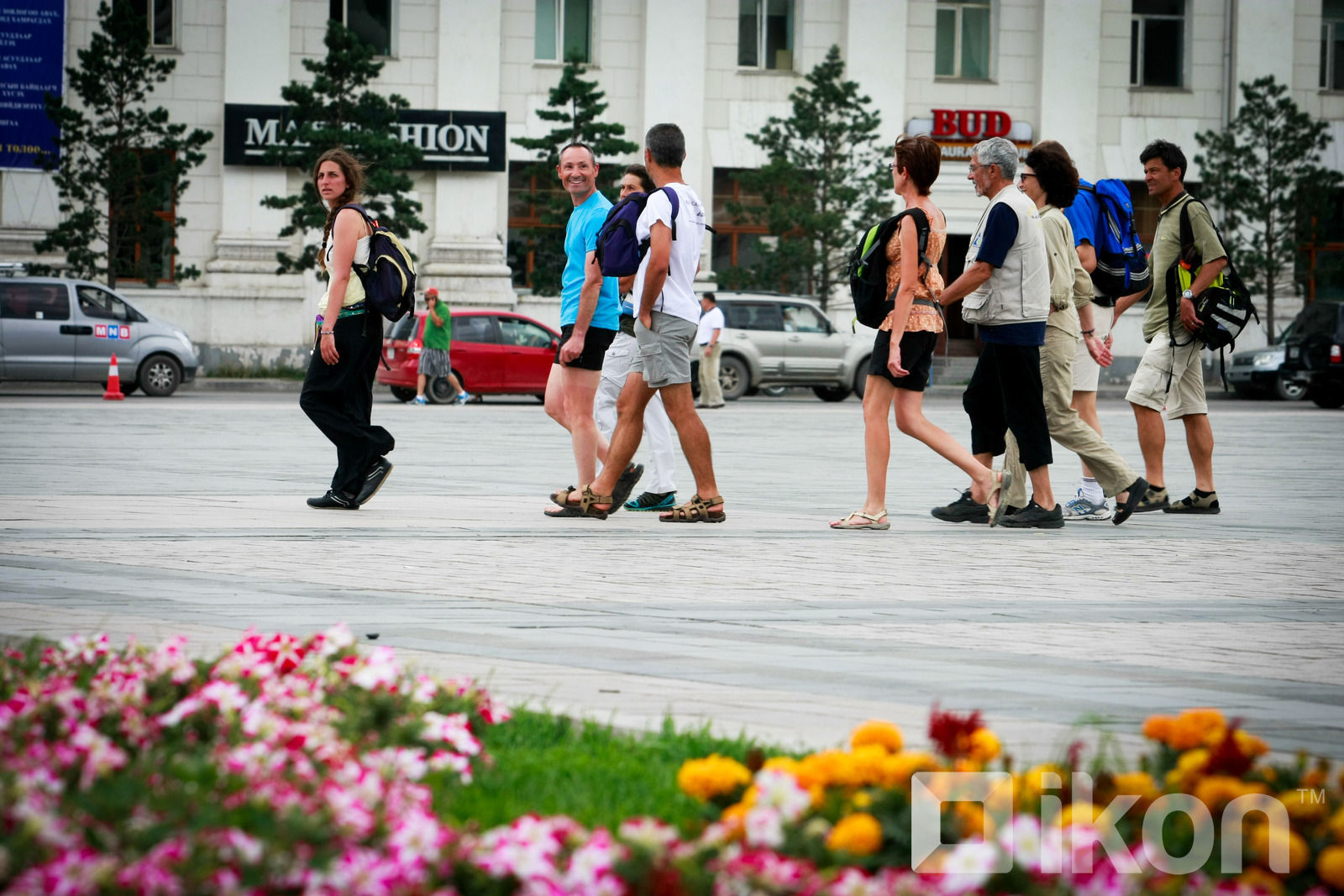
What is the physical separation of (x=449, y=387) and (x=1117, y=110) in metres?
19.5

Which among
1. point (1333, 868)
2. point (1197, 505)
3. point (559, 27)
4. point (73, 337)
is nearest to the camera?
point (1333, 868)

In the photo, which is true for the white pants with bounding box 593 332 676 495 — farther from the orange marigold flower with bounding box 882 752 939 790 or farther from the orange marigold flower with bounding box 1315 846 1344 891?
the orange marigold flower with bounding box 1315 846 1344 891

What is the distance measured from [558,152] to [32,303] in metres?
12.2

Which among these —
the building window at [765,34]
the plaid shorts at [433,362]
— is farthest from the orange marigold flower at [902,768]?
the building window at [765,34]

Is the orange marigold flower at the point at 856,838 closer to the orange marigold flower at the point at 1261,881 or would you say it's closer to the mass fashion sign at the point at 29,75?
the orange marigold flower at the point at 1261,881

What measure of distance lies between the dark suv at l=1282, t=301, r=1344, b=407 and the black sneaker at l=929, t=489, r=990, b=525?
2152 cm

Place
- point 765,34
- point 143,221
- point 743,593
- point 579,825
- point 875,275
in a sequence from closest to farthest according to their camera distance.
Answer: point 579,825, point 743,593, point 875,275, point 143,221, point 765,34

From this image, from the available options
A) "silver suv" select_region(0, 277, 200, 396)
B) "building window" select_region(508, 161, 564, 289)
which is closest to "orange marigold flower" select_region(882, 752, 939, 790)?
"silver suv" select_region(0, 277, 200, 396)

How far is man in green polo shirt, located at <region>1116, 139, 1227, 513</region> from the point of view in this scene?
1002 centimetres

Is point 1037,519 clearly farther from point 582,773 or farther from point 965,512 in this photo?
point 582,773

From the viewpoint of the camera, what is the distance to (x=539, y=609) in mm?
5742

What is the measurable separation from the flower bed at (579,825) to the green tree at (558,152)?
28.8 m

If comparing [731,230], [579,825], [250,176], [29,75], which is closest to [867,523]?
[579,825]

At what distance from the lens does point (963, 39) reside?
127 ft
